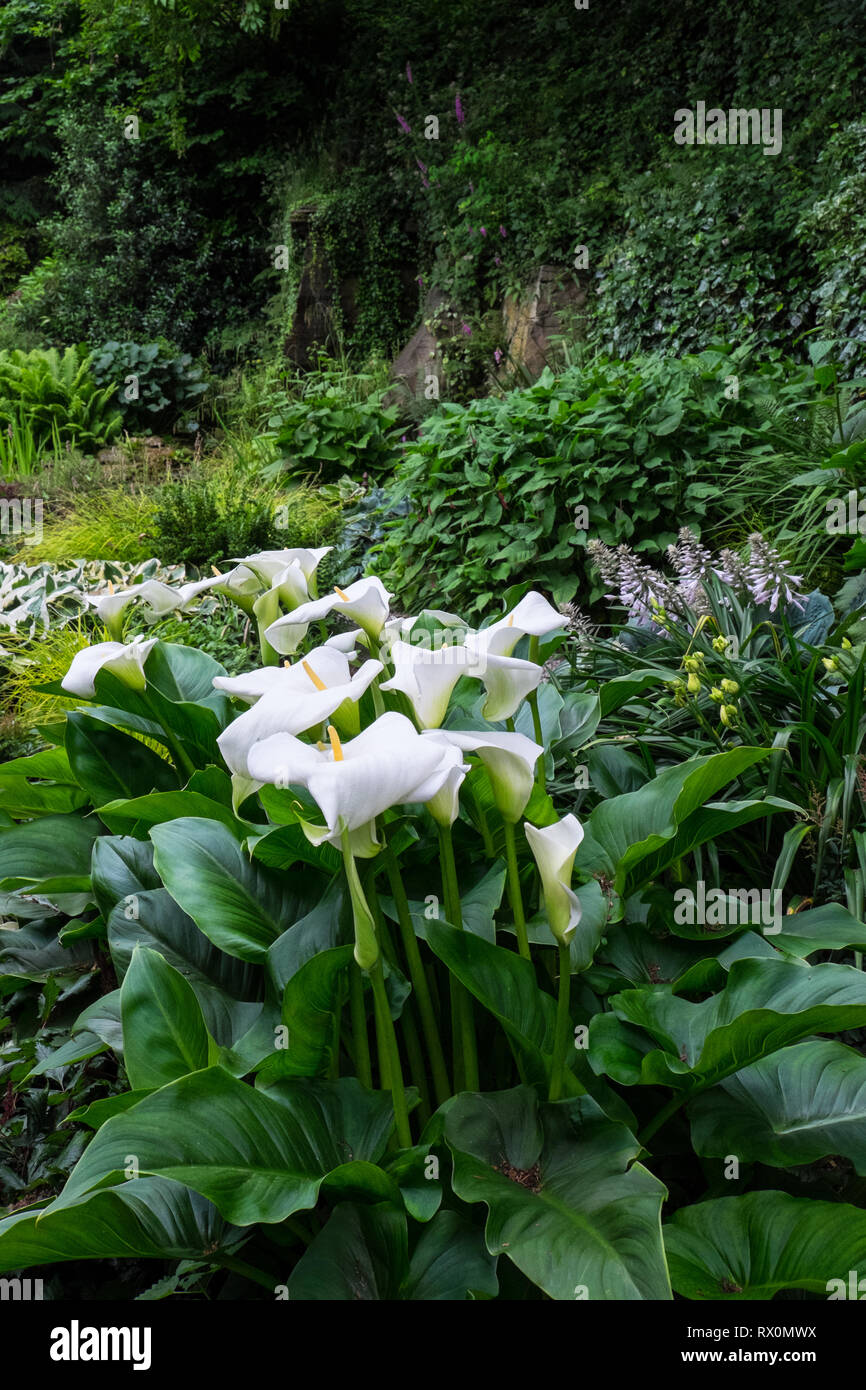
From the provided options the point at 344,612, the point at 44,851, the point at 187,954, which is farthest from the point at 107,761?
the point at 344,612

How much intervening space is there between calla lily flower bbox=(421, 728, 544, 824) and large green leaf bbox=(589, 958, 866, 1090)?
345 mm

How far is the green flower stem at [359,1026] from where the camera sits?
1.14 metres

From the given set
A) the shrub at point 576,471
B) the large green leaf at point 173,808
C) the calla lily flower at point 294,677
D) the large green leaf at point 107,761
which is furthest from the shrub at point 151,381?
the calla lily flower at point 294,677

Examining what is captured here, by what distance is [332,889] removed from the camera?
127 cm

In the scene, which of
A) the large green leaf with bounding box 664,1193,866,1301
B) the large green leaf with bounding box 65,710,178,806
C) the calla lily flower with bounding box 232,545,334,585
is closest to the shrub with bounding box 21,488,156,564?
the large green leaf with bounding box 65,710,178,806

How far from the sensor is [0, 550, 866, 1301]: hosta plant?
96 cm

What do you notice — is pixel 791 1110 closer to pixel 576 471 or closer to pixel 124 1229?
pixel 124 1229

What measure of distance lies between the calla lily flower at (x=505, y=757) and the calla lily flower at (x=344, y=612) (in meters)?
0.40

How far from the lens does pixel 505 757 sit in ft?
3.36

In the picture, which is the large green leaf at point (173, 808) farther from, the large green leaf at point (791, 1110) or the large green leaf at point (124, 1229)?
the large green leaf at point (791, 1110)

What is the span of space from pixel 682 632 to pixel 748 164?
471cm

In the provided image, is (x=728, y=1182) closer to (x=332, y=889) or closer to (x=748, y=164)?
(x=332, y=889)

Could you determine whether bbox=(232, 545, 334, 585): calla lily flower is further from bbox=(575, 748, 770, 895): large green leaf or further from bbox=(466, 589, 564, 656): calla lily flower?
bbox=(575, 748, 770, 895): large green leaf

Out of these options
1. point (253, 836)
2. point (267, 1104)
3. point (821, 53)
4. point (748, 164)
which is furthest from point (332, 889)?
point (821, 53)
